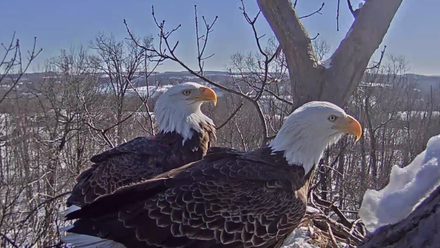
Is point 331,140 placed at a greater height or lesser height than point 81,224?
greater

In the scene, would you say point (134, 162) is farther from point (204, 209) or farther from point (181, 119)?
point (204, 209)

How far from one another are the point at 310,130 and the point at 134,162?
1.70 meters

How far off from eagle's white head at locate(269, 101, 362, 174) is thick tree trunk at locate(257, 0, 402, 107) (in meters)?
0.34

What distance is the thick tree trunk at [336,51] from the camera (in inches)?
140

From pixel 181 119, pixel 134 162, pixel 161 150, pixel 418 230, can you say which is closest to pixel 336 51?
pixel 181 119

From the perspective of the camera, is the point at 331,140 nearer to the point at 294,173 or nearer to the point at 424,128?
the point at 294,173

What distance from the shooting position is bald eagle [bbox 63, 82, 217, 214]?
4070mm

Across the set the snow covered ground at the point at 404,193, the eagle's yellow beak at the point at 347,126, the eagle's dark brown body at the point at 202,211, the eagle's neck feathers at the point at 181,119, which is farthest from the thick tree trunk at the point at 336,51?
the snow covered ground at the point at 404,193

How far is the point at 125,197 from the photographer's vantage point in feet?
9.85

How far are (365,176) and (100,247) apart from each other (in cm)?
2151

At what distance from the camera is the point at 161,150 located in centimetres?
431

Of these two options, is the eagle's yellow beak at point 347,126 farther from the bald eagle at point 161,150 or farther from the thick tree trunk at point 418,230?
the thick tree trunk at point 418,230

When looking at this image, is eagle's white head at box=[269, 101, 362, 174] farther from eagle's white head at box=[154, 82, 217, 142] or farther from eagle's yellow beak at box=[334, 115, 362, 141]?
eagle's white head at box=[154, 82, 217, 142]

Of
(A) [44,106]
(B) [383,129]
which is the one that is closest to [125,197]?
(A) [44,106]
